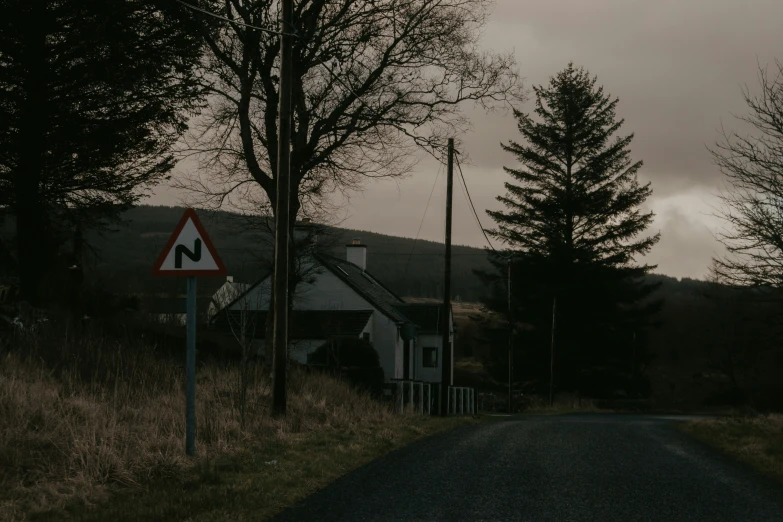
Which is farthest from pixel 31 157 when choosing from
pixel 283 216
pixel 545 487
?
pixel 545 487

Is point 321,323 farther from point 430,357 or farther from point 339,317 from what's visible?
point 430,357

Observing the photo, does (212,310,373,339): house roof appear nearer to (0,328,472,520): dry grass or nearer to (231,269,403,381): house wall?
(231,269,403,381): house wall

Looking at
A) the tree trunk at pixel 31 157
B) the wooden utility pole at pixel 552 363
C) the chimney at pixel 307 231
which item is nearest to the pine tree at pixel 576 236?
the wooden utility pole at pixel 552 363

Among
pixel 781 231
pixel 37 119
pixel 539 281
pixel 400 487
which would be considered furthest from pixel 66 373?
pixel 539 281

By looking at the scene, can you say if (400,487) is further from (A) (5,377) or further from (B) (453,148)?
(B) (453,148)

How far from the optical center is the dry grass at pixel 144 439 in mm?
7926

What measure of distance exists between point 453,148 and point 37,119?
39.0 feet

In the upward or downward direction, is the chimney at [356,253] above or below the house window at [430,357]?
above

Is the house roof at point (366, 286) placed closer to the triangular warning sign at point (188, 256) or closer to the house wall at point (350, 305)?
the house wall at point (350, 305)

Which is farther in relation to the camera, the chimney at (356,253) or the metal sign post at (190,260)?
the chimney at (356,253)

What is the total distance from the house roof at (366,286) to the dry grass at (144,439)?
2696 centimetres

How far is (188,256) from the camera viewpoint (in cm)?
988

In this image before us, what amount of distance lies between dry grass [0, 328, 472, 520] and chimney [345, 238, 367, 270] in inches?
1655

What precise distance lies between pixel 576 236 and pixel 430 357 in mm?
11733
